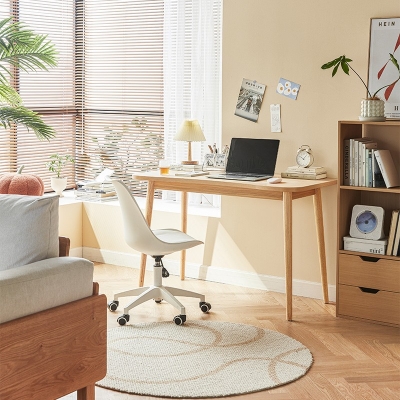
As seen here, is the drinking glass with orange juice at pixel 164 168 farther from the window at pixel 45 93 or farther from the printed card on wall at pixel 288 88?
the window at pixel 45 93

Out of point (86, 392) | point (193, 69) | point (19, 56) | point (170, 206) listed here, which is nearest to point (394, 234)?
point (170, 206)

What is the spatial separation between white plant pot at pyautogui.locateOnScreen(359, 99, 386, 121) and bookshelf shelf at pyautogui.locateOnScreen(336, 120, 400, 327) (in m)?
0.04

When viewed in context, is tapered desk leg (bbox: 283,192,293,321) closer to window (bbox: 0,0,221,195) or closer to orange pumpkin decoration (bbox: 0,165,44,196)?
window (bbox: 0,0,221,195)

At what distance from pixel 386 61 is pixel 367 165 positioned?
2.17ft

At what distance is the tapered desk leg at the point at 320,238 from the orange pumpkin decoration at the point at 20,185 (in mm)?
1855

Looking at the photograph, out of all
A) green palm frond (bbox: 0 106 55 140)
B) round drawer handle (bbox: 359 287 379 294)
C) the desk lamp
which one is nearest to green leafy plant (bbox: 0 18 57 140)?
green palm frond (bbox: 0 106 55 140)

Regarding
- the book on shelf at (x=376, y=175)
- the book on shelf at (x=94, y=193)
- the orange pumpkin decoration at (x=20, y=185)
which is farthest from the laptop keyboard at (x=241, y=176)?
the book on shelf at (x=94, y=193)

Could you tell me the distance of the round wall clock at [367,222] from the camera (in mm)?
4402

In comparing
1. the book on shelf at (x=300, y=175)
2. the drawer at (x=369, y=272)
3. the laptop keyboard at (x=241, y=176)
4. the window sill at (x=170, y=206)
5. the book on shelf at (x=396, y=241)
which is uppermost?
the book on shelf at (x=300, y=175)

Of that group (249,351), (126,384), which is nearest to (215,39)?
(249,351)

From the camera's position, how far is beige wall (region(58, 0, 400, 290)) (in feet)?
15.1

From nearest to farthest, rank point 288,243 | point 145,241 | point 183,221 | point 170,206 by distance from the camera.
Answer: point 145,241, point 288,243, point 183,221, point 170,206

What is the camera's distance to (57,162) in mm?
6285

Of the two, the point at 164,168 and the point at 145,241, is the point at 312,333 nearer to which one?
the point at 145,241
